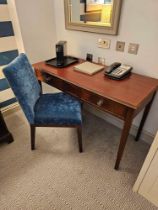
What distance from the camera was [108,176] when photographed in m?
1.41

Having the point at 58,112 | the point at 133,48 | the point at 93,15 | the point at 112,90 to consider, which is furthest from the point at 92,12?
the point at 58,112

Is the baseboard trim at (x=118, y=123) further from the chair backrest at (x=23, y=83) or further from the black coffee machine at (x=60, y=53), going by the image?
the chair backrest at (x=23, y=83)

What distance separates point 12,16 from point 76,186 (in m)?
1.85

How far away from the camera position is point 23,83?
4.11ft

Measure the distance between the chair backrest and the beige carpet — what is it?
0.47 m

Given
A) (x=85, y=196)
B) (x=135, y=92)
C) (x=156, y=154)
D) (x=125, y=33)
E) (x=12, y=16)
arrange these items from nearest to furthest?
(x=156, y=154) < (x=135, y=92) < (x=85, y=196) < (x=125, y=33) < (x=12, y=16)

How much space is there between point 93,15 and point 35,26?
71cm

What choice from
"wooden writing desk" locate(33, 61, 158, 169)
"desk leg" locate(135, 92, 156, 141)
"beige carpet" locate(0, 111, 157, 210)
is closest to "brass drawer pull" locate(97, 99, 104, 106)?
"wooden writing desk" locate(33, 61, 158, 169)

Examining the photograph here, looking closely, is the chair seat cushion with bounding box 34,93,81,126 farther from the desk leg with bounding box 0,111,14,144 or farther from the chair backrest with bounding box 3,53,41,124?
the desk leg with bounding box 0,111,14,144

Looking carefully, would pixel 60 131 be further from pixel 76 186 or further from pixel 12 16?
pixel 12 16

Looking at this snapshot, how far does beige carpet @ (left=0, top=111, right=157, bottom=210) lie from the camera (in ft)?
4.02

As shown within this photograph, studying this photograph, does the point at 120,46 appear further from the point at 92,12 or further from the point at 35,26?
the point at 35,26

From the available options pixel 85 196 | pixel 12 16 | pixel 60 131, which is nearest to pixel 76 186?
pixel 85 196

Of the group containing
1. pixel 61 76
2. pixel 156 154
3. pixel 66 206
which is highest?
pixel 61 76
